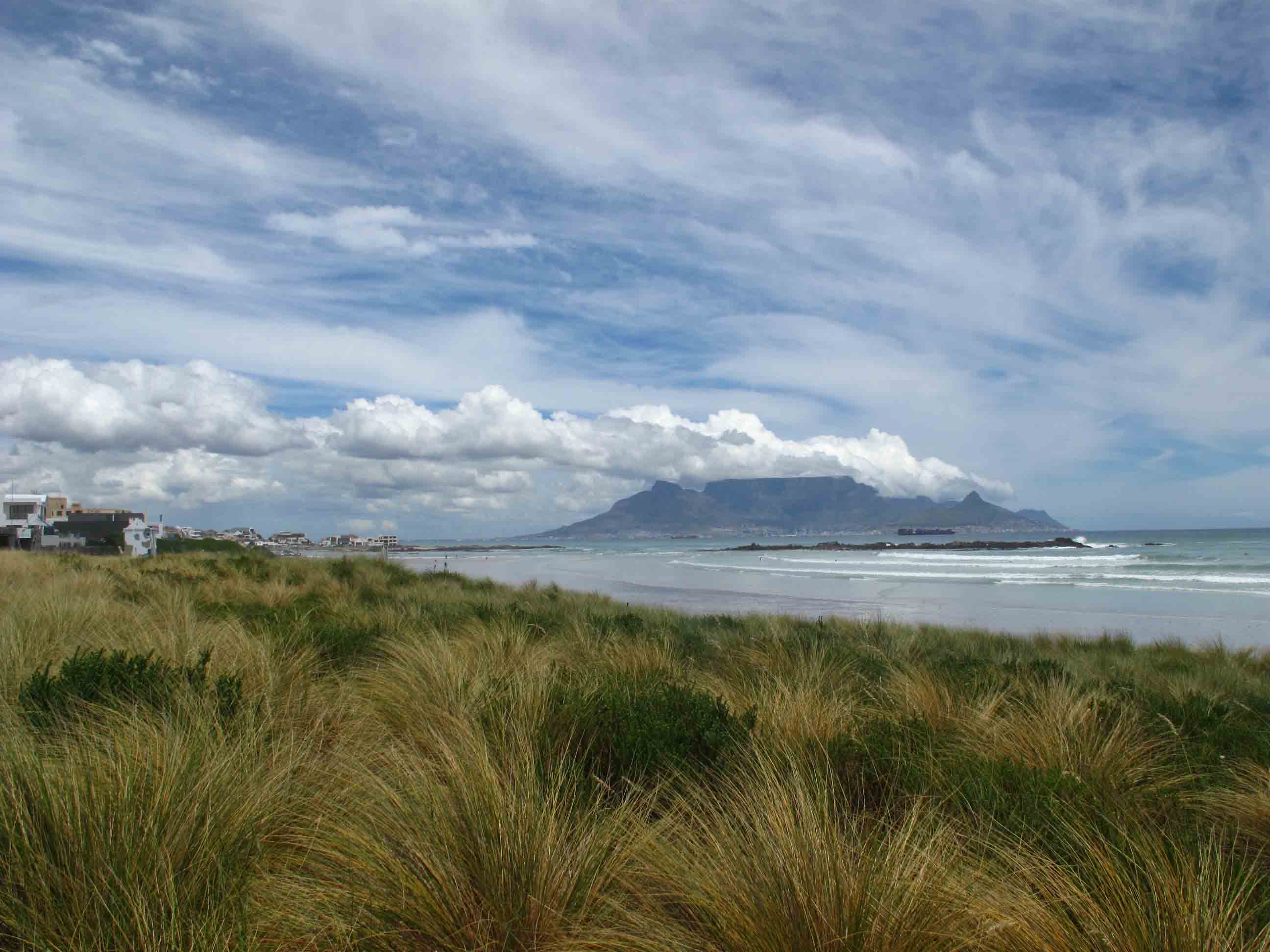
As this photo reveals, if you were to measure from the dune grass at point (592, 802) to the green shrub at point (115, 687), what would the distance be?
0.07 feet

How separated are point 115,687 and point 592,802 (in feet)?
9.77

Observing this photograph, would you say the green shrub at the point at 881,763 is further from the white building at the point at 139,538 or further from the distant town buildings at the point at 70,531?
the white building at the point at 139,538

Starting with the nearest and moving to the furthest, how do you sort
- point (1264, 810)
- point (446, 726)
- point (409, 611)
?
point (1264, 810) < point (446, 726) < point (409, 611)

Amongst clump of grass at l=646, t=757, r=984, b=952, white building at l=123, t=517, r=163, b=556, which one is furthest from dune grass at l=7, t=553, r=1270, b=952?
white building at l=123, t=517, r=163, b=556

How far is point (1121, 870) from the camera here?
8.74 ft

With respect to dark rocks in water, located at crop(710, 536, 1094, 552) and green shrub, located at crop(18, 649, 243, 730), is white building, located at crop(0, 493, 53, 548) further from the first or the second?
dark rocks in water, located at crop(710, 536, 1094, 552)

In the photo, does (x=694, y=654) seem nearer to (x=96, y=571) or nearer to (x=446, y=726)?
(x=446, y=726)

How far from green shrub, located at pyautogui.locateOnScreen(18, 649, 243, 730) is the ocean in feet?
47.4

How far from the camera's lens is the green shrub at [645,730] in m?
3.97

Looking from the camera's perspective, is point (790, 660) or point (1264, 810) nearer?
point (1264, 810)

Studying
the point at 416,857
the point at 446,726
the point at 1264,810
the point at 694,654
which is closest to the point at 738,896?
the point at 416,857

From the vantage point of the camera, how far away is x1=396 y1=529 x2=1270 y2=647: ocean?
61.0 feet

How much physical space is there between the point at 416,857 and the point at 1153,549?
74.6 meters

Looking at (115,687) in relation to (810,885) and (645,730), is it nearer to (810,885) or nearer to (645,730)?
(645,730)
